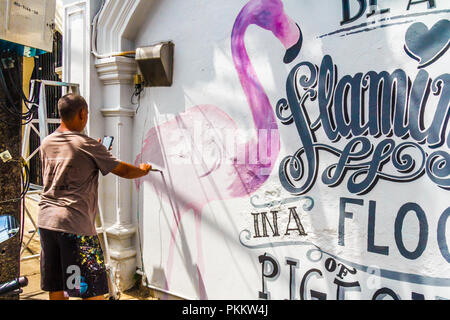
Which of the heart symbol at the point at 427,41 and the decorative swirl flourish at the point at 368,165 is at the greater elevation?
Result: the heart symbol at the point at 427,41

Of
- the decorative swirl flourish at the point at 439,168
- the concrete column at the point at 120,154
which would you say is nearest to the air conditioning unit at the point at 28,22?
the concrete column at the point at 120,154

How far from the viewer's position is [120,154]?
4211 mm

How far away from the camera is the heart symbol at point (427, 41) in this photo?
2441 millimetres

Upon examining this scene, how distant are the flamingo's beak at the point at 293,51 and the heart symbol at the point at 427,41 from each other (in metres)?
0.81

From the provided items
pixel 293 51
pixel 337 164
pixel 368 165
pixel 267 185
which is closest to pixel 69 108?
pixel 267 185

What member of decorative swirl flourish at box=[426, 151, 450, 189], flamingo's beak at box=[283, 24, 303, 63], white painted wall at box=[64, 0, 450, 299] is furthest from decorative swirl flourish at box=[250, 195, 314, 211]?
flamingo's beak at box=[283, 24, 303, 63]

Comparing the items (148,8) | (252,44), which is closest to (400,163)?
(252,44)

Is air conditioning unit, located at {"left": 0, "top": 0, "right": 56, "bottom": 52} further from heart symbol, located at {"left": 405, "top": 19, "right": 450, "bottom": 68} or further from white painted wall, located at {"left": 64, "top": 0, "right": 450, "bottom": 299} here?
heart symbol, located at {"left": 405, "top": 19, "right": 450, "bottom": 68}

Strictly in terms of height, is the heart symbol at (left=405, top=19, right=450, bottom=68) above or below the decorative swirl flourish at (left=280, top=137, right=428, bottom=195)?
above

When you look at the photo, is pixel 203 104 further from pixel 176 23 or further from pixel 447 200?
pixel 447 200

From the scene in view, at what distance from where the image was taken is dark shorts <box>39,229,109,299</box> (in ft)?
8.53

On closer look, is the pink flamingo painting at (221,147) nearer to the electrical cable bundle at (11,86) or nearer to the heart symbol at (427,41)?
the heart symbol at (427,41)

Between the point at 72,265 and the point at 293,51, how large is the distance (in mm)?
2384

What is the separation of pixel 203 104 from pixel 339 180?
1510mm
